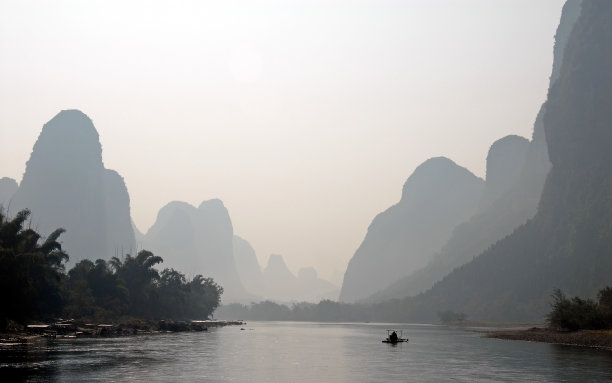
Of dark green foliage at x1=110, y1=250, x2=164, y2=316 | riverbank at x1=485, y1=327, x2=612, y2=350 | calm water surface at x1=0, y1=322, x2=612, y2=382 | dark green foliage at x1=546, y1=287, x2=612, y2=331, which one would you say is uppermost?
dark green foliage at x1=110, y1=250, x2=164, y2=316

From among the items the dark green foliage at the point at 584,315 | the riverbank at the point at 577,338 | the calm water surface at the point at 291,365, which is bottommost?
the calm water surface at the point at 291,365

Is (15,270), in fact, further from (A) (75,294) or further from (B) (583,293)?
(B) (583,293)

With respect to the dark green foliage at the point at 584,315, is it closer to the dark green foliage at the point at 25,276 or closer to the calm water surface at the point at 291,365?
the calm water surface at the point at 291,365

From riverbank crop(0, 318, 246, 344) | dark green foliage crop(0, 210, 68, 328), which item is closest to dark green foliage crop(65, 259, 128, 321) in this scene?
riverbank crop(0, 318, 246, 344)

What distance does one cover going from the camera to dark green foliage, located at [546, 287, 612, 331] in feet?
340

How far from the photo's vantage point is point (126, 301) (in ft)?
472

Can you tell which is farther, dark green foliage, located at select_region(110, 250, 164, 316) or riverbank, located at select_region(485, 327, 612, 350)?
dark green foliage, located at select_region(110, 250, 164, 316)

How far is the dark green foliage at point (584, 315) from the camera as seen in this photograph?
103562 mm

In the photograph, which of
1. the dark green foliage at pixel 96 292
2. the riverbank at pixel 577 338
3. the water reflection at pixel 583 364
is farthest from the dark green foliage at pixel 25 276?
the riverbank at pixel 577 338

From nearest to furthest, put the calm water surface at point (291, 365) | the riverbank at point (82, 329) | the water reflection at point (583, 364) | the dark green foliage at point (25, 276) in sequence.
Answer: the calm water surface at point (291, 365) < the water reflection at point (583, 364) < the riverbank at point (82, 329) < the dark green foliage at point (25, 276)

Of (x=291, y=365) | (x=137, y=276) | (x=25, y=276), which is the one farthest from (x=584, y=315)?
(x=137, y=276)

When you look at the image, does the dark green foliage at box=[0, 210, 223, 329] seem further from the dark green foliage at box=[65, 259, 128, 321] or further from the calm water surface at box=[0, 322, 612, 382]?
the calm water surface at box=[0, 322, 612, 382]

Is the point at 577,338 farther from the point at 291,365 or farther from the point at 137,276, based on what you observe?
the point at 137,276

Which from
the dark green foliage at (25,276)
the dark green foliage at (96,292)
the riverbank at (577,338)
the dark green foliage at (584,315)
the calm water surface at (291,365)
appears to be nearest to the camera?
the calm water surface at (291,365)
